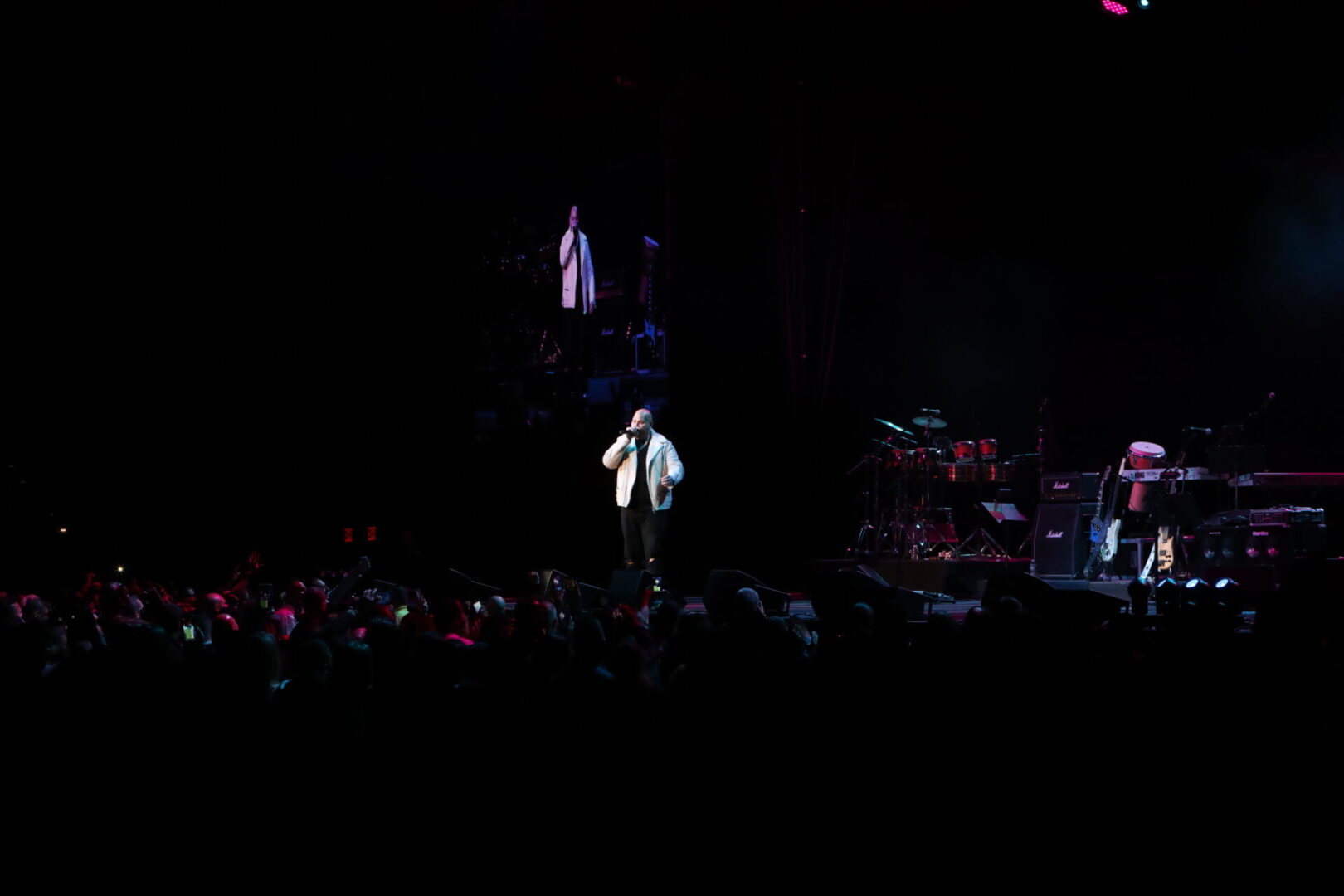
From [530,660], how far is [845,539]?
8.58 metres

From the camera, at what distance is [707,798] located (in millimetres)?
3289

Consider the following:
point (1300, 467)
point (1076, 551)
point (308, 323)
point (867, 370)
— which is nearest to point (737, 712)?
point (1076, 551)

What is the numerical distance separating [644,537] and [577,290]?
157 inches

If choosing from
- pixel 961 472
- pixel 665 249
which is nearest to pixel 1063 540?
pixel 961 472

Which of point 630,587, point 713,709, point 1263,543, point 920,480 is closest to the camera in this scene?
point 713,709

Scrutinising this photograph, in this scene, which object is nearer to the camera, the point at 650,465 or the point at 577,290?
the point at 650,465

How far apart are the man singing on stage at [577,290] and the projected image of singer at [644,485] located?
9.70ft

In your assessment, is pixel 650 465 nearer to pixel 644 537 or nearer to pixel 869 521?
pixel 644 537

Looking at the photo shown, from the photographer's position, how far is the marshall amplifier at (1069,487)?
37.5ft

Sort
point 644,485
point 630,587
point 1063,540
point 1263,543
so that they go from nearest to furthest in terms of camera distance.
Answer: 1. point 630,587
2. point 1263,543
3. point 644,485
4. point 1063,540

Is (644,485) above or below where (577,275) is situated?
below

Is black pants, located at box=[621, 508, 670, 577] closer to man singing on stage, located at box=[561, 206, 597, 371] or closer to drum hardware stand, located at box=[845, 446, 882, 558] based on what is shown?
drum hardware stand, located at box=[845, 446, 882, 558]

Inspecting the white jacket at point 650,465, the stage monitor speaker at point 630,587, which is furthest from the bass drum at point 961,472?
the stage monitor speaker at point 630,587

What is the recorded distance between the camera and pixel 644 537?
1011cm
